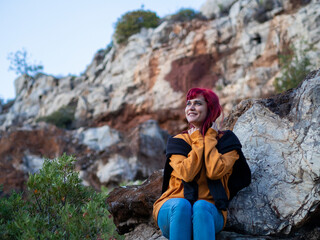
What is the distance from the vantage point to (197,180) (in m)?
2.67

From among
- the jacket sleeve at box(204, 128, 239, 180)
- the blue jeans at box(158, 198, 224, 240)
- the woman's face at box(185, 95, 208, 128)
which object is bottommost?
the blue jeans at box(158, 198, 224, 240)

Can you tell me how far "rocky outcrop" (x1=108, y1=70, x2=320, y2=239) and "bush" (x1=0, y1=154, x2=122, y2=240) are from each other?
2.78 feet

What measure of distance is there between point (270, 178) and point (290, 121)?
58 centimetres

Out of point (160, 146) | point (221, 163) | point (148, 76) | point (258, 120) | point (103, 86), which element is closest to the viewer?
point (221, 163)

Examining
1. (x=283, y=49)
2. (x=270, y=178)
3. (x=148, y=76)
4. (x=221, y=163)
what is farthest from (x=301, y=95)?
(x=148, y=76)

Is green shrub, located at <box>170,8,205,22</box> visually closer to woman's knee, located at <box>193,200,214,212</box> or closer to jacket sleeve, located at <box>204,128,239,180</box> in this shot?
jacket sleeve, located at <box>204,128,239,180</box>

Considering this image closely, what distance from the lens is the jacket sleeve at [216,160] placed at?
251cm

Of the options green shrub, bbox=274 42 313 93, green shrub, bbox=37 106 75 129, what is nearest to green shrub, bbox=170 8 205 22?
green shrub, bbox=37 106 75 129

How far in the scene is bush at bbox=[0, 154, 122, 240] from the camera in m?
2.54

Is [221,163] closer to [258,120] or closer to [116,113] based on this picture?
[258,120]

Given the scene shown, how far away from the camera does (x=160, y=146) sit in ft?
41.3

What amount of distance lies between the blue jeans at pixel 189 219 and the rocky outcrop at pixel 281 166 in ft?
1.39

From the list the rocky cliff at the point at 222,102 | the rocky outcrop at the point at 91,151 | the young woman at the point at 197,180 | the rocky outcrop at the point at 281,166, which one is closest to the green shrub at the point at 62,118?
the rocky cliff at the point at 222,102

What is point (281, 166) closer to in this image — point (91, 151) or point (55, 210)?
point (55, 210)
